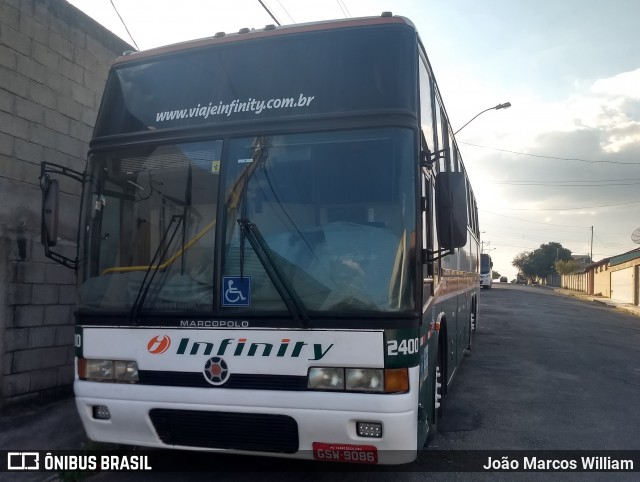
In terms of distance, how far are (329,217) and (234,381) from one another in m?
1.32

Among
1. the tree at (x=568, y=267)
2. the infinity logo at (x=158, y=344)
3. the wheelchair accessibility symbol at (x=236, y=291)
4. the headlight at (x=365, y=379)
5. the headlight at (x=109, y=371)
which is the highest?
the tree at (x=568, y=267)

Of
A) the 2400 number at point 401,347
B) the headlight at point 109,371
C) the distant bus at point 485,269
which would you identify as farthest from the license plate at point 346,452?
the distant bus at point 485,269

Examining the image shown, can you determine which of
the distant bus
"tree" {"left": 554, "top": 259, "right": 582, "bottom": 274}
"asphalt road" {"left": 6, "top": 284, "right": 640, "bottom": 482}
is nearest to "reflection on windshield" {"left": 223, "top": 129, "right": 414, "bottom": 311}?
"asphalt road" {"left": 6, "top": 284, "right": 640, "bottom": 482}

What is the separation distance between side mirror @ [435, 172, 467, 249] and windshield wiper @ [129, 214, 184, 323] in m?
1.91

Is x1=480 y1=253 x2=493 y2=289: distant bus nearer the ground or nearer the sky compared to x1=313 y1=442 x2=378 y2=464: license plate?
nearer the sky

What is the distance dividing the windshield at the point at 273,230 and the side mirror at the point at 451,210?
36 cm

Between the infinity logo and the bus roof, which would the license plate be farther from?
the bus roof

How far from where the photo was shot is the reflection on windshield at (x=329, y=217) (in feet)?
13.2

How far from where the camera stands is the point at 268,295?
4.11 metres

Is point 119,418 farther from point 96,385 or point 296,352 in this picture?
point 296,352

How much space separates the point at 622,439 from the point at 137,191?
5621 millimetres

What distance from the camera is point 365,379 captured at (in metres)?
3.93

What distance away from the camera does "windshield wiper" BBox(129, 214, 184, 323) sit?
434cm

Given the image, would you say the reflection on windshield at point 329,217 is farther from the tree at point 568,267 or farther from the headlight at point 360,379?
the tree at point 568,267
